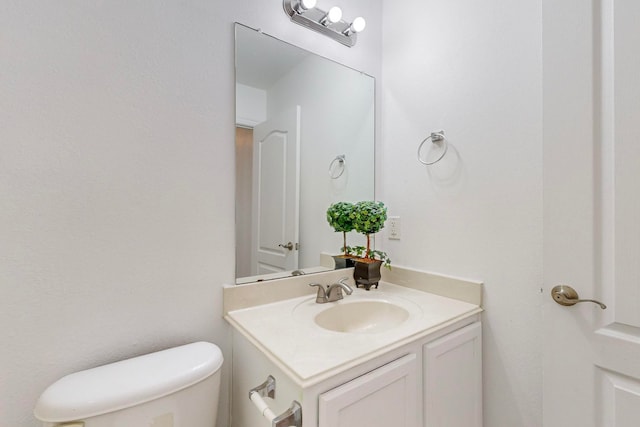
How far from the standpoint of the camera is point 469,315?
1.10 meters

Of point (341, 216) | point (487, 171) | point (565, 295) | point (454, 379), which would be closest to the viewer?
point (565, 295)

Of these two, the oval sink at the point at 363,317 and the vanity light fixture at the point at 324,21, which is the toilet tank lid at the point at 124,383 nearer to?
the oval sink at the point at 363,317

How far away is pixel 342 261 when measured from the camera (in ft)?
4.81

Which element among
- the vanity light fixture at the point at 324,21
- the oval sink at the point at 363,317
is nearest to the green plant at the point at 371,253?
the oval sink at the point at 363,317

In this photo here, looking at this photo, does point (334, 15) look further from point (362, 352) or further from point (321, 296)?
point (362, 352)

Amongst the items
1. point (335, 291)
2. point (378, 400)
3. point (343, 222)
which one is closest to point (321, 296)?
point (335, 291)

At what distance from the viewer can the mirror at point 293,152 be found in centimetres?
116

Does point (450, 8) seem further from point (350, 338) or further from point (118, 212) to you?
point (118, 212)

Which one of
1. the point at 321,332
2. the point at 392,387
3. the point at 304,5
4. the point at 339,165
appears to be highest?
the point at 304,5

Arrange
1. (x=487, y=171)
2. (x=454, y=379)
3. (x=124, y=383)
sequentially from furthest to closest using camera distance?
(x=487, y=171) → (x=454, y=379) → (x=124, y=383)

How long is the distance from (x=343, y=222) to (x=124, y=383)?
100 centimetres

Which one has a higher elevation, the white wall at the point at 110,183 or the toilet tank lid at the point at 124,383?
the white wall at the point at 110,183

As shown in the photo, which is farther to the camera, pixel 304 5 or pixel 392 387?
pixel 304 5

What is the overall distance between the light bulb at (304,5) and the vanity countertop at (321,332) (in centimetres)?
127
